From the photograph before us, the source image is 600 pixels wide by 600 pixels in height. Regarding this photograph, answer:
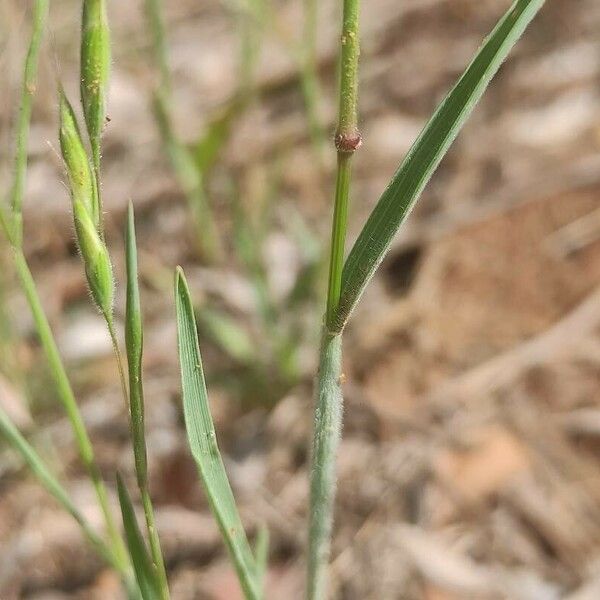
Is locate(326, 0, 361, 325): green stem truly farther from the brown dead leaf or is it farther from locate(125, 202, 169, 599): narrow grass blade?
the brown dead leaf

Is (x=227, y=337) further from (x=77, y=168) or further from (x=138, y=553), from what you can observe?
(x=77, y=168)

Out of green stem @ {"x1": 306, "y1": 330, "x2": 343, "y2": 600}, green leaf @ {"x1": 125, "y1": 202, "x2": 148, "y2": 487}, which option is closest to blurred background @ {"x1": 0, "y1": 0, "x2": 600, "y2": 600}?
green leaf @ {"x1": 125, "y1": 202, "x2": 148, "y2": 487}

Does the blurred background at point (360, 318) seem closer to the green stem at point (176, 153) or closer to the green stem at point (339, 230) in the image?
the green stem at point (176, 153)

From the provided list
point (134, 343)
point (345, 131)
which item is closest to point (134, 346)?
point (134, 343)

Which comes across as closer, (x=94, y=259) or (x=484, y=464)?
(x=94, y=259)

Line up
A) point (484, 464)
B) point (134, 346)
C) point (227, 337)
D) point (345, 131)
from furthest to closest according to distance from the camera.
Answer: point (227, 337) < point (484, 464) < point (134, 346) < point (345, 131)

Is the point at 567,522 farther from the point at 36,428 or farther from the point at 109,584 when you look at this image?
the point at 36,428

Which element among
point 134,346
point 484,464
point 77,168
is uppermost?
point 77,168
